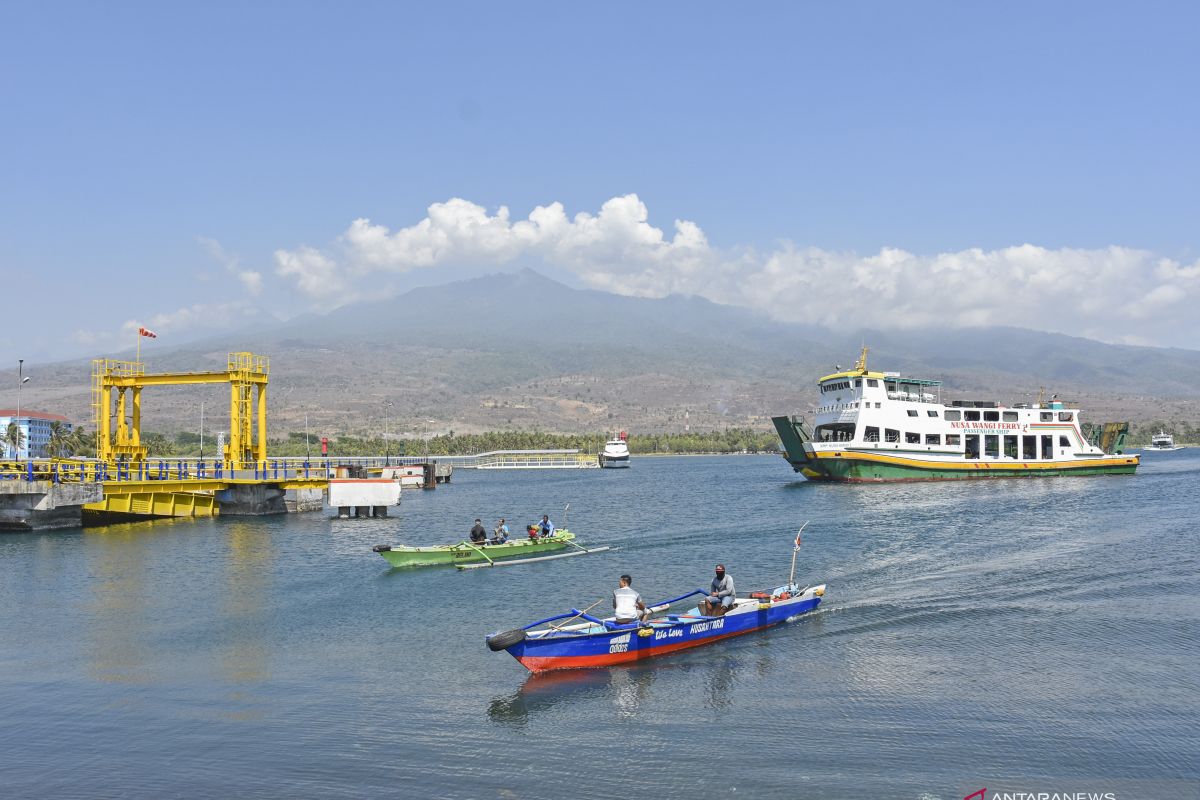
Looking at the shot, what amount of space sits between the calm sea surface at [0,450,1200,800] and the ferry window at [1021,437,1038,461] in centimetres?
3808

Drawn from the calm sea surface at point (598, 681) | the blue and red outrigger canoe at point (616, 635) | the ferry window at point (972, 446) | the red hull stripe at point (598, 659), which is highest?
the ferry window at point (972, 446)

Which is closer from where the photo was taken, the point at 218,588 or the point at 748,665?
the point at 748,665

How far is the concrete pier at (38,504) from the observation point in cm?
4759

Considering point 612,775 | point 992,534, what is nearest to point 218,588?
point 612,775

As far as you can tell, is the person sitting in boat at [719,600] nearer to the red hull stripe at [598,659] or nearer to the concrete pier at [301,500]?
the red hull stripe at [598,659]

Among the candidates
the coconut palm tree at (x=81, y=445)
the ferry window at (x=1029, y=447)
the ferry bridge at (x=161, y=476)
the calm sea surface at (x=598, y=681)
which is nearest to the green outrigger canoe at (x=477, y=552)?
the calm sea surface at (x=598, y=681)

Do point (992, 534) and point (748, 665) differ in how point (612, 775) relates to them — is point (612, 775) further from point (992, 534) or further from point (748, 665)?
point (992, 534)

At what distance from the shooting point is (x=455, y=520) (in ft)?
188

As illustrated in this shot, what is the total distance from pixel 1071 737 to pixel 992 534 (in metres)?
29.3

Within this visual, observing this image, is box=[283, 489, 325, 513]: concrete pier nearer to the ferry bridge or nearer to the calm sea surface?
the ferry bridge

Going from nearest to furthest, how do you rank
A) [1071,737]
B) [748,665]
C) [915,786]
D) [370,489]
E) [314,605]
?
[915,786] → [1071,737] → [748,665] → [314,605] → [370,489]

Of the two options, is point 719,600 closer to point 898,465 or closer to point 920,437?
point 898,465

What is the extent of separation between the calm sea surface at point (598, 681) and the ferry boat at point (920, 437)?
99.5ft

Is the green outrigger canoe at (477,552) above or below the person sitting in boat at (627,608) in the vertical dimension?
below
